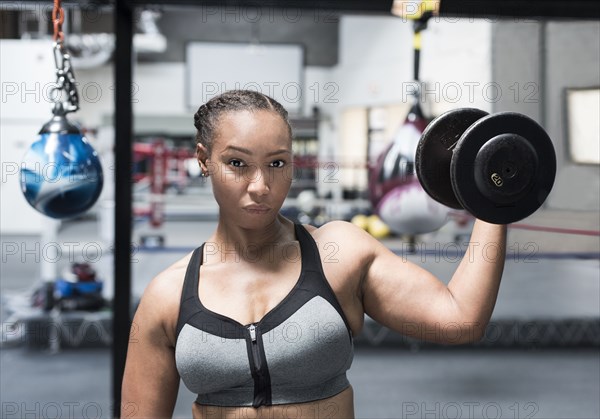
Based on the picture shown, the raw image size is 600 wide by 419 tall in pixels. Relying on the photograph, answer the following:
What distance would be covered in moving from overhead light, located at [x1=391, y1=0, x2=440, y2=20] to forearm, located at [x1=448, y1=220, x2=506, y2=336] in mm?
606

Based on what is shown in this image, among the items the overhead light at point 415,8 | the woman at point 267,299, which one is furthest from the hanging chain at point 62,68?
the overhead light at point 415,8

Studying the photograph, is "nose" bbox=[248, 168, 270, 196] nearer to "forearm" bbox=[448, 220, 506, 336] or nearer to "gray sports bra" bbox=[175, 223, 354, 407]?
"gray sports bra" bbox=[175, 223, 354, 407]

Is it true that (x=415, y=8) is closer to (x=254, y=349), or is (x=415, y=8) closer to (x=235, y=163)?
(x=235, y=163)

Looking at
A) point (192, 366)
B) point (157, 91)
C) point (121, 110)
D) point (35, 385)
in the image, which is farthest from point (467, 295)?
point (157, 91)

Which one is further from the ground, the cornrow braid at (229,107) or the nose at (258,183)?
the cornrow braid at (229,107)

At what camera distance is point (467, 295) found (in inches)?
36.0

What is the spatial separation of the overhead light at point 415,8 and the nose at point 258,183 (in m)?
0.66

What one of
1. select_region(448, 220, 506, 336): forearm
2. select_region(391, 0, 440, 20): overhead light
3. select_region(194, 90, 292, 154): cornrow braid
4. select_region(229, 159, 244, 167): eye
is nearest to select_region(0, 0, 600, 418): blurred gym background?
select_region(391, 0, 440, 20): overhead light

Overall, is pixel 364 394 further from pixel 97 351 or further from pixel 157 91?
pixel 157 91

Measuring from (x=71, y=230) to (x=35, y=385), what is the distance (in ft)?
21.1

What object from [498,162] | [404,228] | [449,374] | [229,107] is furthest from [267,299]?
[449,374]

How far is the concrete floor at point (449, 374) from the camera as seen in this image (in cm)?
285

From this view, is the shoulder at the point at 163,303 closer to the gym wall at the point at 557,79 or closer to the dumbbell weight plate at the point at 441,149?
the dumbbell weight plate at the point at 441,149

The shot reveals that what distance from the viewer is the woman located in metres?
0.90
